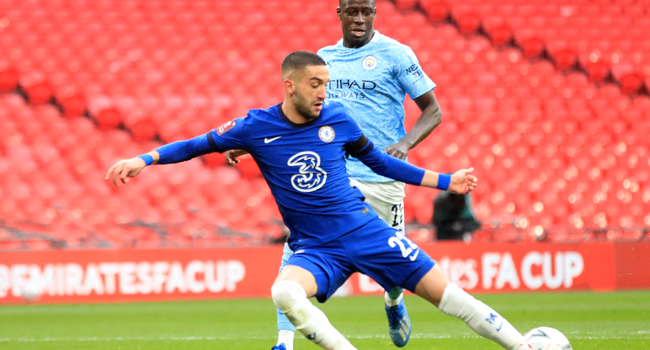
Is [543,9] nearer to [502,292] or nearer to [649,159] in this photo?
[649,159]

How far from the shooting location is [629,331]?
239 inches

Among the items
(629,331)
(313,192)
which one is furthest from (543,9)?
(313,192)

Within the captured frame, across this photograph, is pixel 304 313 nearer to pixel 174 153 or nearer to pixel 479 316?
pixel 479 316

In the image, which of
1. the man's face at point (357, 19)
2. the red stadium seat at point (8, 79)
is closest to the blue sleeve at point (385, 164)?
the man's face at point (357, 19)

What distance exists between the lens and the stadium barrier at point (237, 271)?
967 centimetres

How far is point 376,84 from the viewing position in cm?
477

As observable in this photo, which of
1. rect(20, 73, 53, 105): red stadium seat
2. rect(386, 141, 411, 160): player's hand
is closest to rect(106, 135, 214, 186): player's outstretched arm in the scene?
rect(386, 141, 411, 160): player's hand

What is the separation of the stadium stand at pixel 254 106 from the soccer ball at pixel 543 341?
6931 mm

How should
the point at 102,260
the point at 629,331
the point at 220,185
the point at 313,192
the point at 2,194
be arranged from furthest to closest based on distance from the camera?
1. the point at 220,185
2. the point at 2,194
3. the point at 102,260
4. the point at 629,331
5. the point at 313,192

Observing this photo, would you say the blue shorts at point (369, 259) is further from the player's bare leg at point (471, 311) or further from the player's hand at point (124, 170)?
the player's hand at point (124, 170)

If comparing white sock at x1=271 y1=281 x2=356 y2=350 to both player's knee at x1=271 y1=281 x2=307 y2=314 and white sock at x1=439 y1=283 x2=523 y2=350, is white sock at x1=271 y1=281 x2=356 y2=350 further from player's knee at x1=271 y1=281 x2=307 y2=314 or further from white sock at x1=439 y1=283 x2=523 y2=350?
white sock at x1=439 y1=283 x2=523 y2=350

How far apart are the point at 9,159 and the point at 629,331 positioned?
10.2 m

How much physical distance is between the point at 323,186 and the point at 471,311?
3.03 feet

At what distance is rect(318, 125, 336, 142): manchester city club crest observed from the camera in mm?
3887
